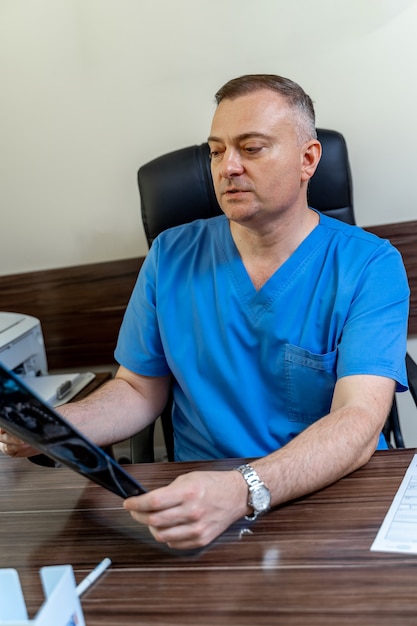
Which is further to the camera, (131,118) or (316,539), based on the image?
(131,118)

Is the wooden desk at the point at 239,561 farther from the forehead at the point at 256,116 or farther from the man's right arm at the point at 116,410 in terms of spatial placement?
the forehead at the point at 256,116

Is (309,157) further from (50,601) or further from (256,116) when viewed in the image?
(50,601)

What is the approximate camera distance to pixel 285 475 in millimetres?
1096

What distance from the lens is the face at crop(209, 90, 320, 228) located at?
143 cm

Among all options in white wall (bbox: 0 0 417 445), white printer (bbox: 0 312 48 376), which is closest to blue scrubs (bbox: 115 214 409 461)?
white printer (bbox: 0 312 48 376)

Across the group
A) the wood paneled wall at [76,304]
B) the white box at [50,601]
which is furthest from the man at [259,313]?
the wood paneled wall at [76,304]

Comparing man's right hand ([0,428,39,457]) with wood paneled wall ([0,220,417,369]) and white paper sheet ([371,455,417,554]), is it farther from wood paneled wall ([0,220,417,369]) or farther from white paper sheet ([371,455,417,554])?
wood paneled wall ([0,220,417,369])

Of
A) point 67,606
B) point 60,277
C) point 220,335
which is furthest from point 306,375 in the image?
point 60,277

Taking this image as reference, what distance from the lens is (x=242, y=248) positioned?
1.55 meters

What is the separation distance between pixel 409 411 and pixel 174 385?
3.23 ft

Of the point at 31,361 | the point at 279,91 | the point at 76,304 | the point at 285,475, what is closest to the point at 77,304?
the point at 76,304

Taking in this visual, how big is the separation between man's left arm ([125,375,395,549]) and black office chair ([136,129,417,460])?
1.72 ft

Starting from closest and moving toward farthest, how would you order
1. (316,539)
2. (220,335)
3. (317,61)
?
1. (316,539)
2. (220,335)
3. (317,61)

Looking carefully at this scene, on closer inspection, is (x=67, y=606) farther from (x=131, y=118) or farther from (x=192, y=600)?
(x=131, y=118)
